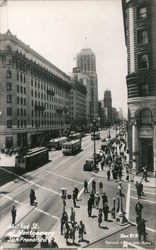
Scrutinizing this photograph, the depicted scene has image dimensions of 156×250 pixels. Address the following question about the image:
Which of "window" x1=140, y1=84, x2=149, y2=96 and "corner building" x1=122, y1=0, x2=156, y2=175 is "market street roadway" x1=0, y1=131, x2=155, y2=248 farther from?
"window" x1=140, y1=84, x2=149, y2=96

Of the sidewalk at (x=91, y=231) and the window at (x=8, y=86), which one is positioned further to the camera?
the window at (x=8, y=86)

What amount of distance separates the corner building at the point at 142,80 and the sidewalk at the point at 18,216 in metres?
17.4

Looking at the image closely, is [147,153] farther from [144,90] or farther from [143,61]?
[143,61]

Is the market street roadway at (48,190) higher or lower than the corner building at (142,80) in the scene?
lower

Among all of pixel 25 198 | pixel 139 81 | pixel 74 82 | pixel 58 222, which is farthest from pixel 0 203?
pixel 74 82

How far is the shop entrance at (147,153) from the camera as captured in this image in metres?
39.3

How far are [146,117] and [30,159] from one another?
1881cm

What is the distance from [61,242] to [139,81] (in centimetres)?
2576

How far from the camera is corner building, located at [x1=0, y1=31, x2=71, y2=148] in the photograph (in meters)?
72.2

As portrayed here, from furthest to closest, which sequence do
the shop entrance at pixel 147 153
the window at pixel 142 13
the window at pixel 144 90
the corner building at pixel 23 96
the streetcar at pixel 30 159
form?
the corner building at pixel 23 96 → the streetcar at pixel 30 159 → the shop entrance at pixel 147 153 → the window at pixel 144 90 → the window at pixel 142 13

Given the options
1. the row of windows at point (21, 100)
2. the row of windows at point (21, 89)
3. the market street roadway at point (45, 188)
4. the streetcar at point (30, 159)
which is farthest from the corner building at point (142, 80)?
the row of windows at point (21, 89)

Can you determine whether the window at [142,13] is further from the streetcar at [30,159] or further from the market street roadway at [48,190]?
the streetcar at [30,159]

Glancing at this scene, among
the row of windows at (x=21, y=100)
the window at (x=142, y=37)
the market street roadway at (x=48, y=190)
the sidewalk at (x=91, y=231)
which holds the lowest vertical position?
the sidewalk at (x=91, y=231)

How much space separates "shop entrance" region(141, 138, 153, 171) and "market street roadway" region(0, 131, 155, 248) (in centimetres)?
572
